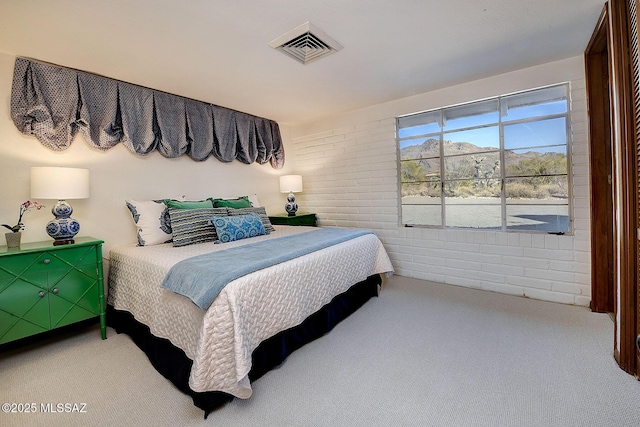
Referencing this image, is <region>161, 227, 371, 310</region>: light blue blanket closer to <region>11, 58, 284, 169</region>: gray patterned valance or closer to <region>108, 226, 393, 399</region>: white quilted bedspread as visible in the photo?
<region>108, 226, 393, 399</region>: white quilted bedspread

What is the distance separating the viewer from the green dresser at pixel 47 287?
1.88 meters

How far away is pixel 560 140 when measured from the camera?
2662 millimetres

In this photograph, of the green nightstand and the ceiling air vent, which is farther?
the green nightstand

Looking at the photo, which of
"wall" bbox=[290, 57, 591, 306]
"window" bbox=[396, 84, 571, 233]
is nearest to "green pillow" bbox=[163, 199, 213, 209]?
"wall" bbox=[290, 57, 591, 306]

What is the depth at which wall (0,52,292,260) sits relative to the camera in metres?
2.21

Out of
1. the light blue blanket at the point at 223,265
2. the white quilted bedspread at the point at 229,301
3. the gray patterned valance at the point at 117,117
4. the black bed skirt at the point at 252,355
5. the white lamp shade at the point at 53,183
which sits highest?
the gray patterned valance at the point at 117,117

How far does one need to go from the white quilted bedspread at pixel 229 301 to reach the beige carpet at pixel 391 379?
0.26 m

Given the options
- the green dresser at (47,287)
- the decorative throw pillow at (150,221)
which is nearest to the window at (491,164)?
the decorative throw pillow at (150,221)

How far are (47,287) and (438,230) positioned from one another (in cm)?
361

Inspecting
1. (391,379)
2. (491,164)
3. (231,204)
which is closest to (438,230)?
(491,164)

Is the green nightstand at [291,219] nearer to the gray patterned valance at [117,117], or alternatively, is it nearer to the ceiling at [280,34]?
the gray patterned valance at [117,117]

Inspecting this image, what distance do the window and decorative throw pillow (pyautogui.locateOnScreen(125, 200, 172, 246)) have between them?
2695 millimetres

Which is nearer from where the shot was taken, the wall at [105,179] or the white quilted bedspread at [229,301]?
the white quilted bedspread at [229,301]

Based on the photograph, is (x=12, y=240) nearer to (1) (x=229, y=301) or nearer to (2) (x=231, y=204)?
(2) (x=231, y=204)
